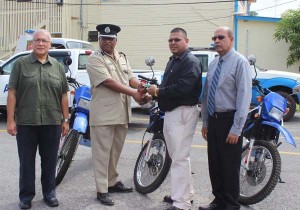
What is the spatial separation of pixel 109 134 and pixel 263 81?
782 cm

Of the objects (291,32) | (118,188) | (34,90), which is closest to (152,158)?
(118,188)

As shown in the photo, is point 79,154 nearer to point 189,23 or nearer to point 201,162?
point 201,162

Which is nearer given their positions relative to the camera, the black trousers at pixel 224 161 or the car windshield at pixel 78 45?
the black trousers at pixel 224 161

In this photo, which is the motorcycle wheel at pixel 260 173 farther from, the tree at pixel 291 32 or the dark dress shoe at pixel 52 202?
the tree at pixel 291 32

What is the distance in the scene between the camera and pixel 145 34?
24297 millimetres

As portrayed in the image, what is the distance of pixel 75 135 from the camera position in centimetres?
524

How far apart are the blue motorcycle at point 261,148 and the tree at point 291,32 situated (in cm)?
1707

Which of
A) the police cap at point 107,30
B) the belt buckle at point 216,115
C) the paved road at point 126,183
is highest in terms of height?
the police cap at point 107,30

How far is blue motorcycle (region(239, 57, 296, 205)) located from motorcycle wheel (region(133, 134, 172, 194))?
2.91ft

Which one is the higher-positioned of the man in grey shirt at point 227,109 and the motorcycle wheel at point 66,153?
the man in grey shirt at point 227,109

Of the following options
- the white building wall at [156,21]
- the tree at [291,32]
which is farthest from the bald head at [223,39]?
the white building wall at [156,21]

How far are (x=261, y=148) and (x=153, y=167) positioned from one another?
1291 millimetres

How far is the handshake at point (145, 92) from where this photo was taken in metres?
4.38

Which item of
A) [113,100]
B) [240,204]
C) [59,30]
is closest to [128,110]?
[113,100]
